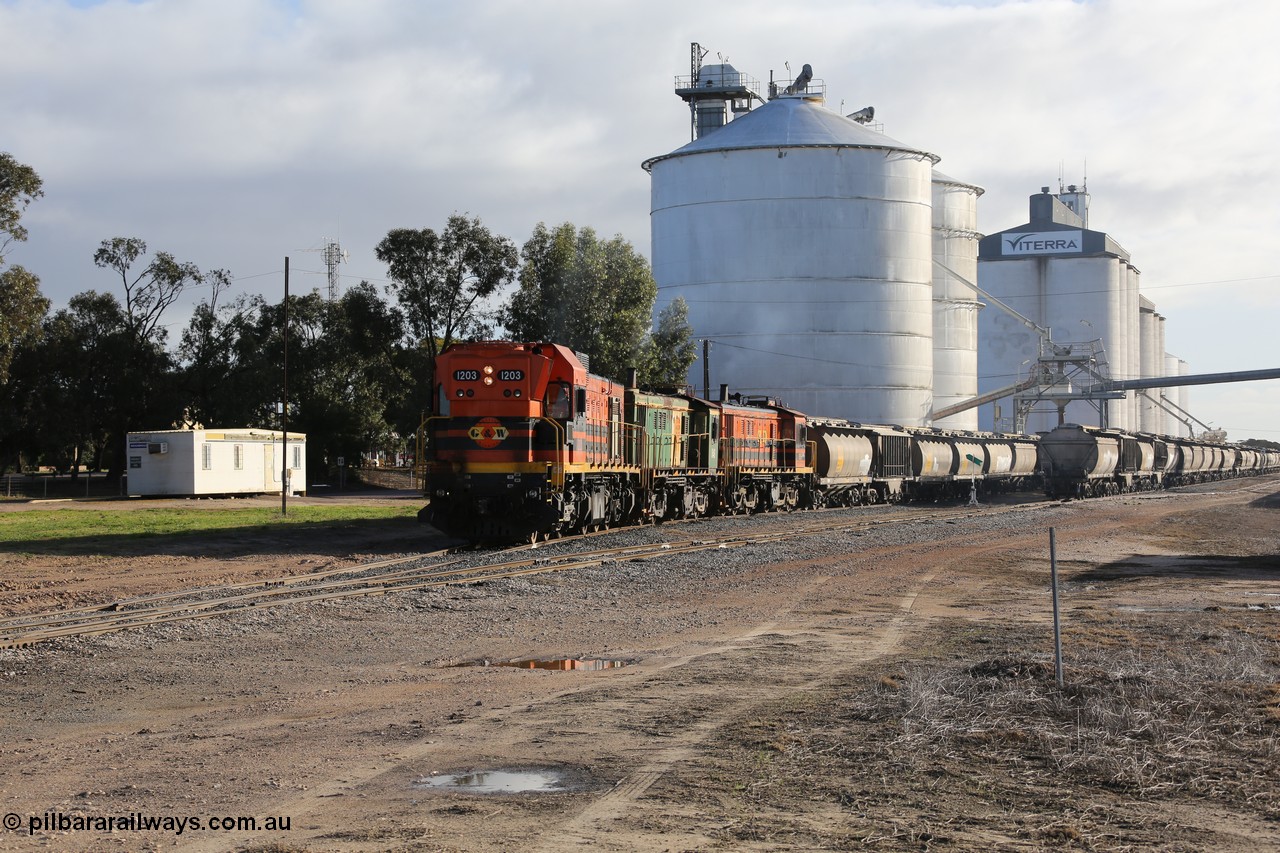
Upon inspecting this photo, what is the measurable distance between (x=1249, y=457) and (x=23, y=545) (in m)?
116

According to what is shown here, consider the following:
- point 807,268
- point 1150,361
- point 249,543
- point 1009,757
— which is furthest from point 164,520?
point 1150,361

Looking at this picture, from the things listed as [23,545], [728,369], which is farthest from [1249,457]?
[23,545]

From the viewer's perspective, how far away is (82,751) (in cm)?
920

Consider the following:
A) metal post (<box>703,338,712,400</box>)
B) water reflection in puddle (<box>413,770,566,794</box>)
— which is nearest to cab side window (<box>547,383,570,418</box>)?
water reflection in puddle (<box>413,770,566,794</box>)

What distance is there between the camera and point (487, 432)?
27.1 m

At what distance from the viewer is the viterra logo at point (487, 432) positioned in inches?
1064

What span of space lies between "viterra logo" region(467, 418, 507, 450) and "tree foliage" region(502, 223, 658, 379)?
32332 mm

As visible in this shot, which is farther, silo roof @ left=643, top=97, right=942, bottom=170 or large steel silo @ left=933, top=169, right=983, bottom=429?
large steel silo @ left=933, top=169, right=983, bottom=429

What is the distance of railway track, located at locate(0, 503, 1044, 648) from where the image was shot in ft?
51.0

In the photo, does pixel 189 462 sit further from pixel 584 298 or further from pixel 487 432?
pixel 487 432

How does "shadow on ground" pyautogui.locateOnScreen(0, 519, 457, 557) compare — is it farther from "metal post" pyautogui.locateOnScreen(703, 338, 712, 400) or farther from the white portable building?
"metal post" pyautogui.locateOnScreen(703, 338, 712, 400)

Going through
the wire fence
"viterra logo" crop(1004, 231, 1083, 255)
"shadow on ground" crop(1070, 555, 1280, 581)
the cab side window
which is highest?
"viterra logo" crop(1004, 231, 1083, 255)

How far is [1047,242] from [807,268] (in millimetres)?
54581

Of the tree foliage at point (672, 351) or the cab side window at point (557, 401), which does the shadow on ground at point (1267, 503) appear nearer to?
the tree foliage at point (672, 351)
